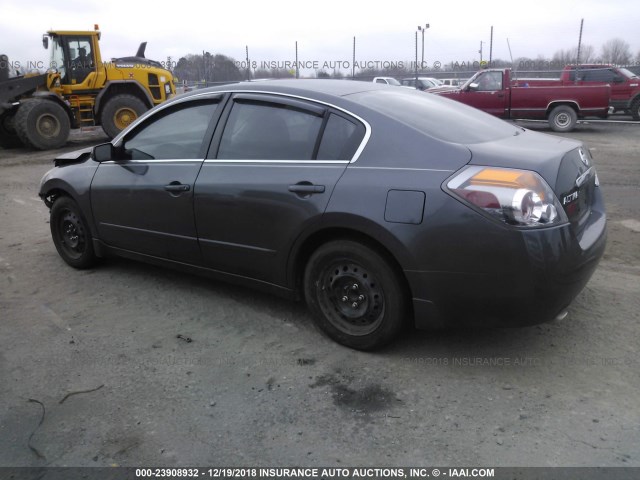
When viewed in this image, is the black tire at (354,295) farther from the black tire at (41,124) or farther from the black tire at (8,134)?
the black tire at (8,134)

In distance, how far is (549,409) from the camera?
2846 millimetres

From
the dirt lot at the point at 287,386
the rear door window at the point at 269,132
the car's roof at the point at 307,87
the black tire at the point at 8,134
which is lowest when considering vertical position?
the dirt lot at the point at 287,386

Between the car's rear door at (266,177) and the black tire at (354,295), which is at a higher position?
the car's rear door at (266,177)

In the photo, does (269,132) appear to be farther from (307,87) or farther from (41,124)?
(41,124)

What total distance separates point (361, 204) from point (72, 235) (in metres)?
3.15

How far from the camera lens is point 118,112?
1567 cm

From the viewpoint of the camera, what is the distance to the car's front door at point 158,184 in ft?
13.5

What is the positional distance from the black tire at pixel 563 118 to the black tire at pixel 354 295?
14.7m

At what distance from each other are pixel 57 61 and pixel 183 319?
44.8ft

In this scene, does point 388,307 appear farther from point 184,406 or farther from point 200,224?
point 200,224

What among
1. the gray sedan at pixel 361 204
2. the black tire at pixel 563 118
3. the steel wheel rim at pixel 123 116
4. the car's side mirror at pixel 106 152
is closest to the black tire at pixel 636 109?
the black tire at pixel 563 118

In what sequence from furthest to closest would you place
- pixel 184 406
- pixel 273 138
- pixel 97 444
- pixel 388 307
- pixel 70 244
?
pixel 70 244, pixel 273 138, pixel 388 307, pixel 184 406, pixel 97 444

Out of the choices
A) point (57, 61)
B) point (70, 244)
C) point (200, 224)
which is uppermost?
point (57, 61)

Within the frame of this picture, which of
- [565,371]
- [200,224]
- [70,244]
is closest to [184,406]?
[200,224]
